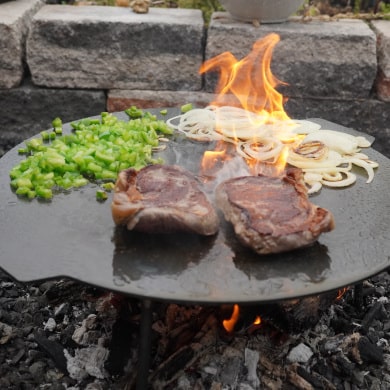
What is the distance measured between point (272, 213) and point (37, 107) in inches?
172

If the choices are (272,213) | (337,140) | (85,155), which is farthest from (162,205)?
(337,140)

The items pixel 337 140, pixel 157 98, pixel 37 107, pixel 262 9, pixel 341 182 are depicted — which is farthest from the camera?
pixel 37 107

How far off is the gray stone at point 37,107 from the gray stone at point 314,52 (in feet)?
4.93

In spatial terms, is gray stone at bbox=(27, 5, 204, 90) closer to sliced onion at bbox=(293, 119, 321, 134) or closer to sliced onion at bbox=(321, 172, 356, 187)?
sliced onion at bbox=(293, 119, 321, 134)

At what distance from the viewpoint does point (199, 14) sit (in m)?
6.46

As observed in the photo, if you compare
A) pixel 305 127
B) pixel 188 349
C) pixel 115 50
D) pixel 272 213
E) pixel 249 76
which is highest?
pixel 272 213

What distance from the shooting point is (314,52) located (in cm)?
588

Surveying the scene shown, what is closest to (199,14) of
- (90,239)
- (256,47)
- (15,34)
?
(256,47)

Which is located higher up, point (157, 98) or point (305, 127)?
point (305, 127)

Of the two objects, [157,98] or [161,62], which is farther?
[157,98]

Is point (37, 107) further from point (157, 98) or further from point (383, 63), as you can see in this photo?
point (383, 63)

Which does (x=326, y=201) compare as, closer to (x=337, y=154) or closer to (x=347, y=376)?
(x=337, y=154)

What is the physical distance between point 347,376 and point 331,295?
0.55 metres

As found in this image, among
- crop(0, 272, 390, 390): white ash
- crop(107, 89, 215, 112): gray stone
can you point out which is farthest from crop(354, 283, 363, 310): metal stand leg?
crop(107, 89, 215, 112): gray stone
